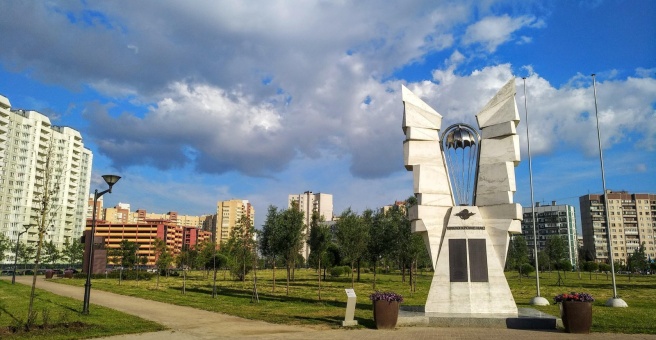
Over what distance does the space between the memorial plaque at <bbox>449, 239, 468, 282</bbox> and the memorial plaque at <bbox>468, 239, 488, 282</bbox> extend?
0.23 metres

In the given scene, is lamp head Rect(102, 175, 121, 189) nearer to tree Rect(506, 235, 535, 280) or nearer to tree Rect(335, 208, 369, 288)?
tree Rect(335, 208, 369, 288)

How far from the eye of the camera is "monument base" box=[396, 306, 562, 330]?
16.3 metres

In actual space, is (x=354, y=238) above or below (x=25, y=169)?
below

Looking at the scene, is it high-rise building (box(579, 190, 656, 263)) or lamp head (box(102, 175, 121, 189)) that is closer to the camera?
lamp head (box(102, 175, 121, 189))

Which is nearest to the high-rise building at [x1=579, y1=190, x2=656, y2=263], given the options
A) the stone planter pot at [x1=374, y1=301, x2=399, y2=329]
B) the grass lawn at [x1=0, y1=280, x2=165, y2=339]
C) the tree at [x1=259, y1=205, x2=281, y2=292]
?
the tree at [x1=259, y1=205, x2=281, y2=292]

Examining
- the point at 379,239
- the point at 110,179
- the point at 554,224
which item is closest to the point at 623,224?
the point at 554,224

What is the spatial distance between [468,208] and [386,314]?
19.7 ft

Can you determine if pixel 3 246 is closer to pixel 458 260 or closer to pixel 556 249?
pixel 458 260

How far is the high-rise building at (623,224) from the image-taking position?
136500 millimetres

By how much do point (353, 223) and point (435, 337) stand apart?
2537cm

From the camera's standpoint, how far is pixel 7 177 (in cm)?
9981

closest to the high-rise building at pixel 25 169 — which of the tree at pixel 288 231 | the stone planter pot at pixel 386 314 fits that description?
the tree at pixel 288 231

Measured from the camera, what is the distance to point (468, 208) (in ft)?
63.2

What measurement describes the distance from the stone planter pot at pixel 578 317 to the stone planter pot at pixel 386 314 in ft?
18.4
